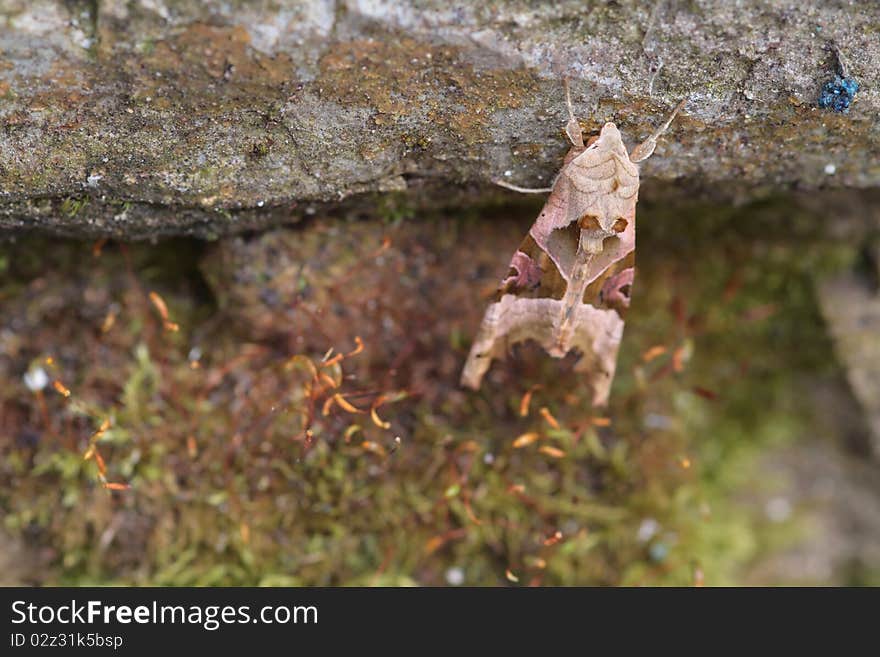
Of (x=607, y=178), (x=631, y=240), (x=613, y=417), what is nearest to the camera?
(x=607, y=178)

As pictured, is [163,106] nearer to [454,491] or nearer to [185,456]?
[185,456]

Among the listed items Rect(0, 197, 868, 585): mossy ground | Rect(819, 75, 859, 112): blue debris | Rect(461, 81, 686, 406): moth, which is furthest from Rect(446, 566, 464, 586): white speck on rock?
Rect(819, 75, 859, 112): blue debris

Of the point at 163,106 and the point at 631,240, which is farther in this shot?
the point at 631,240

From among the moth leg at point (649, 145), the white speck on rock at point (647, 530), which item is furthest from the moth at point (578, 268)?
the white speck on rock at point (647, 530)

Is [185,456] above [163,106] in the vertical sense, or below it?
below

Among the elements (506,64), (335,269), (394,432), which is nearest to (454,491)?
(394,432)

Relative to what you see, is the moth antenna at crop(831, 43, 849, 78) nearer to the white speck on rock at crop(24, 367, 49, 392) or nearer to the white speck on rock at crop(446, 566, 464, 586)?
the white speck on rock at crop(446, 566, 464, 586)
